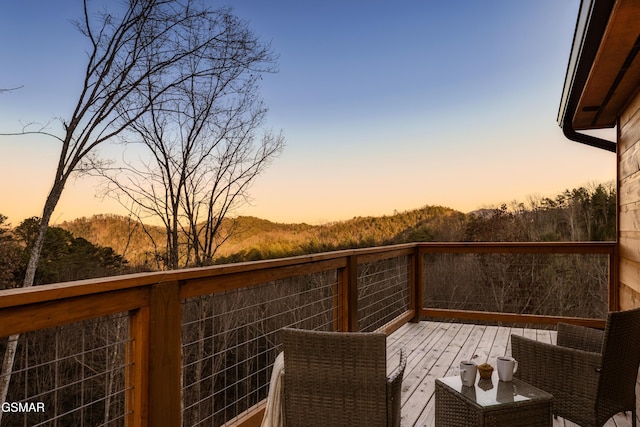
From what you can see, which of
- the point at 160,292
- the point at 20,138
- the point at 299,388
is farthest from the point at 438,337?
the point at 20,138

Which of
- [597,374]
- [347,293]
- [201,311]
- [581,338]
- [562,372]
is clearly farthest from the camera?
[201,311]

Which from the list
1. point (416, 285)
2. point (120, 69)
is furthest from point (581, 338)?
point (120, 69)

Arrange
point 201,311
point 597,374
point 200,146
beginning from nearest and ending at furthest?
point 597,374 → point 201,311 → point 200,146

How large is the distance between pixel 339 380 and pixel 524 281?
318 inches

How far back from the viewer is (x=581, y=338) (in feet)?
8.66

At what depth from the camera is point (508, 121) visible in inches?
349

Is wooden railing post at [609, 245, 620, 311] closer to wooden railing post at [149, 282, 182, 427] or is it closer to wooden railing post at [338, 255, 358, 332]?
wooden railing post at [338, 255, 358, 332]

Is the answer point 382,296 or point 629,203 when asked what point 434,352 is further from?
point 382,296

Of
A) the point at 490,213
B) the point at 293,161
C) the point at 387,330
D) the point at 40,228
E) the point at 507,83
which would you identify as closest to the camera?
the point at 387,330

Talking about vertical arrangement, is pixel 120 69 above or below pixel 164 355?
above

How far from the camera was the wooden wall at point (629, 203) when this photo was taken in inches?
136

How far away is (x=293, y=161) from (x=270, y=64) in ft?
8.80

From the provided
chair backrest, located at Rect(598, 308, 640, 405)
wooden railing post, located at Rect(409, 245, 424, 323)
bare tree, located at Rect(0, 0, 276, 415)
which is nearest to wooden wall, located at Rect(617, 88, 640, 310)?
chair backrest, located at Rect(598, 308, 640, 405)

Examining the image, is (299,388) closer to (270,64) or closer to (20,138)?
(20,138)
